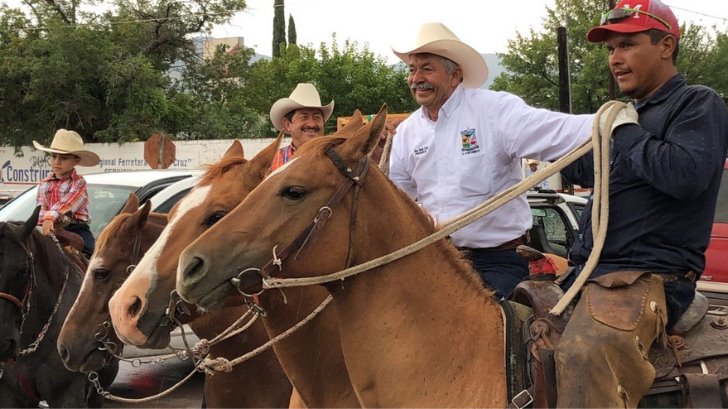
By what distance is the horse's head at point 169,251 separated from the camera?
2945 millimetres

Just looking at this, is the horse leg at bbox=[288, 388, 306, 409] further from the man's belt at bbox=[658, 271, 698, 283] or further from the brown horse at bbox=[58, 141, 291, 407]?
the man's belt at bbox=[658, 271, 698, 283]

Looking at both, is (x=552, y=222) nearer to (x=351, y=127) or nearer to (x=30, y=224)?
(x=30, y=224)

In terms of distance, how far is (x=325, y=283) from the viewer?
2.52 meters

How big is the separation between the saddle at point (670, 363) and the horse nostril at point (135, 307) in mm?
1556

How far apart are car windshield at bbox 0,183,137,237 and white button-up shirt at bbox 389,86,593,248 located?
379cm

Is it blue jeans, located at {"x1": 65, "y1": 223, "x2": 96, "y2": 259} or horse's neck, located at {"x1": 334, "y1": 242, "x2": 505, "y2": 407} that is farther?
blue jeans, located at {"x1": 65, "y1": 223, "x2": 96, "y2": 259}

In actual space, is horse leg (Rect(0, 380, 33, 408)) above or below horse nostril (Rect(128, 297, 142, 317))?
below

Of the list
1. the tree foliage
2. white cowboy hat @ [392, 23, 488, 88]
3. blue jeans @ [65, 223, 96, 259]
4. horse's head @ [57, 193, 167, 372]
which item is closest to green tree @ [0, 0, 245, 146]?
the tree foliage

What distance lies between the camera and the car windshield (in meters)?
6.32

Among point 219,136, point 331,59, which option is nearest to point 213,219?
point 219,136

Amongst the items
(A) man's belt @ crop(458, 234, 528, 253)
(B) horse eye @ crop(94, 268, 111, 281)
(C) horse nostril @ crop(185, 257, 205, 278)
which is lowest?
(B) horse eye @ crop(94, 268, 111, 281)

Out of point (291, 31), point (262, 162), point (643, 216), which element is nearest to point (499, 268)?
point (643, 216)

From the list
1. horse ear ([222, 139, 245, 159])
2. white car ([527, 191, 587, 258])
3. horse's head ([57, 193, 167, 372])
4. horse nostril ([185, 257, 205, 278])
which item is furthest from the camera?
white car ([527, 191, 587, 258])

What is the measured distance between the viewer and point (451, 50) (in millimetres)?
3391
